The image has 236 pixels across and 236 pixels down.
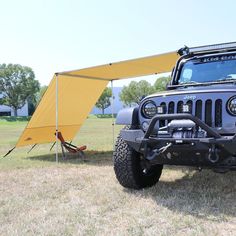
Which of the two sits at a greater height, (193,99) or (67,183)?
(193,99)

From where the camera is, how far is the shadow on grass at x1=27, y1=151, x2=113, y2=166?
31.8 feet

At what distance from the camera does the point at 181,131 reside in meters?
5.02

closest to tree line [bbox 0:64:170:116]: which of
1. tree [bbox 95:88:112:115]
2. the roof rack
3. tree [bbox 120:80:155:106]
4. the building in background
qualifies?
tree [bbox 120:80:155:106]

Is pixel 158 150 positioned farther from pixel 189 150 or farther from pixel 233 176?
pixel 233 176

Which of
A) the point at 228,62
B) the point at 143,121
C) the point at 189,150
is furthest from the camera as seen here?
the point at 228,62

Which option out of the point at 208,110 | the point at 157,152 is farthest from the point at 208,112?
the point at 157,152

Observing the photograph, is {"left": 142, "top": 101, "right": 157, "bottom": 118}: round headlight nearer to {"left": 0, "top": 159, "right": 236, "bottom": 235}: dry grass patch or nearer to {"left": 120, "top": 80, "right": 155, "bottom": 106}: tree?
{"left": 0, "top": 159, "right": 236, "bottom": 235}: dry grass patch

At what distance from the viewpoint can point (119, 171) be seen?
6066mm

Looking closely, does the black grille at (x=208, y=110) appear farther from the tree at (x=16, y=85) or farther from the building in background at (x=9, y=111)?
the building in background at (x=9, y=111)

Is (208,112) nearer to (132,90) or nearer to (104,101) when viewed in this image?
(132,90)

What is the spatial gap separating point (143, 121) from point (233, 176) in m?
2.54

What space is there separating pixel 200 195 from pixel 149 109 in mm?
1455

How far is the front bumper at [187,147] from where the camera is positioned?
4703mm

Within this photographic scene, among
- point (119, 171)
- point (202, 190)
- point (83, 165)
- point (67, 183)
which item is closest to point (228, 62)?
point (202, 190)
